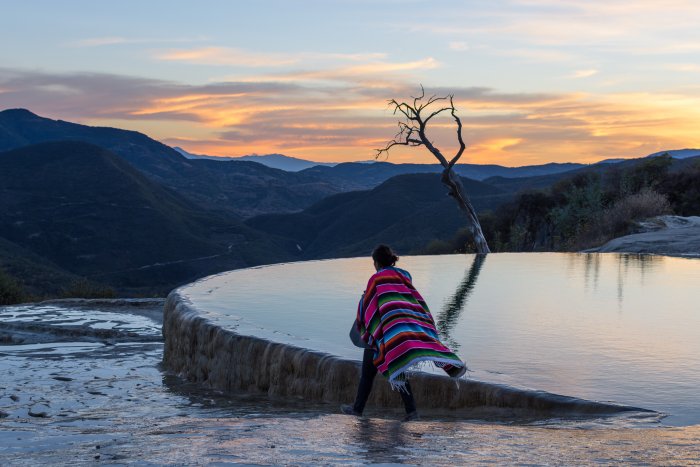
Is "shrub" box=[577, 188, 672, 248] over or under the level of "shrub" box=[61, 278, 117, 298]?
over

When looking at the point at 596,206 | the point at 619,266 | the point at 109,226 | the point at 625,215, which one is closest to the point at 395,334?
the point at 619,266

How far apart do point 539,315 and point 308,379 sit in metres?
2.80

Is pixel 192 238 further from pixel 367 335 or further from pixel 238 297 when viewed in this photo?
pixel 367 335

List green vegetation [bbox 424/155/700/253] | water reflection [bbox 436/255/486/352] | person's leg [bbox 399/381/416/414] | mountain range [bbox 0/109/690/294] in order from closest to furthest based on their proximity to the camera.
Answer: person's leg [bbox 399/381/416/414]
water reflection [bbox 436/255/486/352]
green vegetation [bbox 424/155/700/253]
mountain range [bbox 0/109/690/294]

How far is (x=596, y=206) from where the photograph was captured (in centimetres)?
2220

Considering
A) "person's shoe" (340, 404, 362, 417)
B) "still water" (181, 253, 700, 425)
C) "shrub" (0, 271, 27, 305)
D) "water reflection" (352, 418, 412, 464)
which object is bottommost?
"shrub" (0, 271, 27, 305)

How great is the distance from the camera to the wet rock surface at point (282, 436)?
12.1 ft

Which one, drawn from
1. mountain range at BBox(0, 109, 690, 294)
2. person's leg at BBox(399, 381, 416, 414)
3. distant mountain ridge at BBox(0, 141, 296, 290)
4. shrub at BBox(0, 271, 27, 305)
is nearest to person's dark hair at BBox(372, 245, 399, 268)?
person's leg at BBox(399, 381, 416, 414)

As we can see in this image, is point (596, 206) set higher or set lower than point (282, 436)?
higher

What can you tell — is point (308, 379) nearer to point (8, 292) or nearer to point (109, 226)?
point (8, 292)

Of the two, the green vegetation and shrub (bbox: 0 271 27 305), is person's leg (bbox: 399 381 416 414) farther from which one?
shrub (bbox: 0 271 27 305)

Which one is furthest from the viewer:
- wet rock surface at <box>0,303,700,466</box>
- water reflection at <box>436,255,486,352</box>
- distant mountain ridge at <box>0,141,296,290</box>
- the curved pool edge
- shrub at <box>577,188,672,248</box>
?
distant mountain ridge at <box>0,141,296,290</box>

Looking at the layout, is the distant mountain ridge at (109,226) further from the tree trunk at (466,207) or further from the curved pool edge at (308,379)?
the curved pool edge at (308,379)

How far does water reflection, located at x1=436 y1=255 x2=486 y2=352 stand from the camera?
704 centimetres
